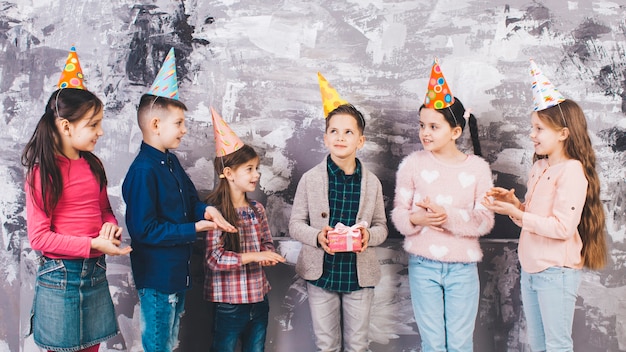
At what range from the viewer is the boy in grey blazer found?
225cm

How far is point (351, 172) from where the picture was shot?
2.33 m

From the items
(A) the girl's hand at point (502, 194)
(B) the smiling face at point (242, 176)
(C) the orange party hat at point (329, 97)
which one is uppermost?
(C) the orange party hat at point (329, 97)

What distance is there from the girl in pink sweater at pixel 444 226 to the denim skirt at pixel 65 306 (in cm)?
129

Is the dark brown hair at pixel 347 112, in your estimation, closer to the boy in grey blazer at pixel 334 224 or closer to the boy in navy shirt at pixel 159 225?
the boy in grey blazer at pixel 334 224

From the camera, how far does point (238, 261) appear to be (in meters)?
2.18

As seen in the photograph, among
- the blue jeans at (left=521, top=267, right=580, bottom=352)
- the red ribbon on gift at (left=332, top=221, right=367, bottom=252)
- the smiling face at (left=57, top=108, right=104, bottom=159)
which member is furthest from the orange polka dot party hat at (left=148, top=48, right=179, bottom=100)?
the blue jeans at (left=521, top=267, right=580, bottom=352)

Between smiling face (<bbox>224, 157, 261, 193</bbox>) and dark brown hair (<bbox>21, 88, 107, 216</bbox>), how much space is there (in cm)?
61

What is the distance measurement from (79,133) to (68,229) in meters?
0.36

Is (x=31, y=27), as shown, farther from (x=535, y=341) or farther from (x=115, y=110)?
(x=535, y=341)

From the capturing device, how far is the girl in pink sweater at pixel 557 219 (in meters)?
2.09

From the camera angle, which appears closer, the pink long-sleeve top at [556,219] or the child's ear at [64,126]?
the child's ear at [64,126]

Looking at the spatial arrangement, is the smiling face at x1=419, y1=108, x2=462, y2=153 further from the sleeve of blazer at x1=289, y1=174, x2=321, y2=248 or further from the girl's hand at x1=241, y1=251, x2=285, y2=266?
the girl's hand at x1=241, y1=251, x2=285, y2=266

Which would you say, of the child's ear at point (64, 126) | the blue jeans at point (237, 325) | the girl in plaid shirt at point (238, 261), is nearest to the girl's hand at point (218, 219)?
the girl in plaid shirt at point (238, 261)

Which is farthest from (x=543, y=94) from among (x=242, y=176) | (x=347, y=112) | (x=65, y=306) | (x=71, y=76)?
(x=65, y=306)
